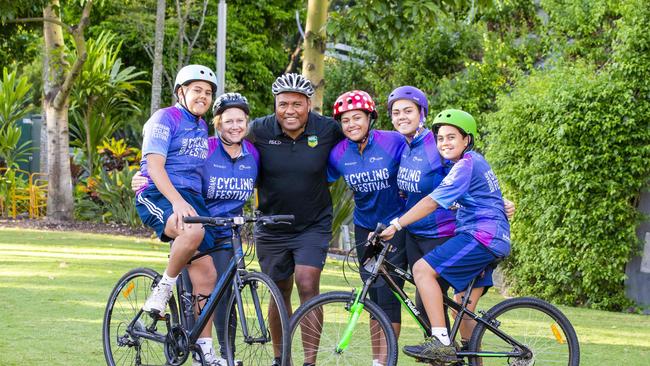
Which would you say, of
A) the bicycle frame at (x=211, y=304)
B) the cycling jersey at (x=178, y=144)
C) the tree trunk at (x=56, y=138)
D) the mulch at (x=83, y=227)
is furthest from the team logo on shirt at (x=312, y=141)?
the tree trunk at (x=56, y=138)

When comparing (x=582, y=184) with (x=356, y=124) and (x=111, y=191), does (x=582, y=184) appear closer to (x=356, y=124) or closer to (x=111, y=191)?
(x=356, y=124)

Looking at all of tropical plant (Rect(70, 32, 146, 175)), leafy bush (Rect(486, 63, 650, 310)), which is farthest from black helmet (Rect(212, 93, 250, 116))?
tropical plant (Rect(70, 32, 146, 175))

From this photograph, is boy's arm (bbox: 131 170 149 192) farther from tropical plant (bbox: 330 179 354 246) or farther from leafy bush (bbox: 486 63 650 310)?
tropical plant (bbox: 330 179 354 246)

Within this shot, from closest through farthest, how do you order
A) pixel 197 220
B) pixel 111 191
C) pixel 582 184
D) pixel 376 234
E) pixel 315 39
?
pixel 197 220, pixel 376 234, pixel 582 184, pixel 315 39, pixel 111 191

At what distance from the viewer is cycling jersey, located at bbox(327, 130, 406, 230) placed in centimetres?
696

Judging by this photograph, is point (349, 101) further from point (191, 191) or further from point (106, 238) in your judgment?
point (106, 238)

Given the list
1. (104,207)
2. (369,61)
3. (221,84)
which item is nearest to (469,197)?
(221,84)

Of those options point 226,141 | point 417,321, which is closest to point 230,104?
point 226,141

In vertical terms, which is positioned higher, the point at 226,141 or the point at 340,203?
the point at 226,141

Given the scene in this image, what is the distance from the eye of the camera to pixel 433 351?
6.45 metres

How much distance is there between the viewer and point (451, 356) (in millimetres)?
6492

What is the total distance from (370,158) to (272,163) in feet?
2.00

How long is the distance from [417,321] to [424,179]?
851 millimetres

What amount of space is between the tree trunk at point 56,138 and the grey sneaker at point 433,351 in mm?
16004
